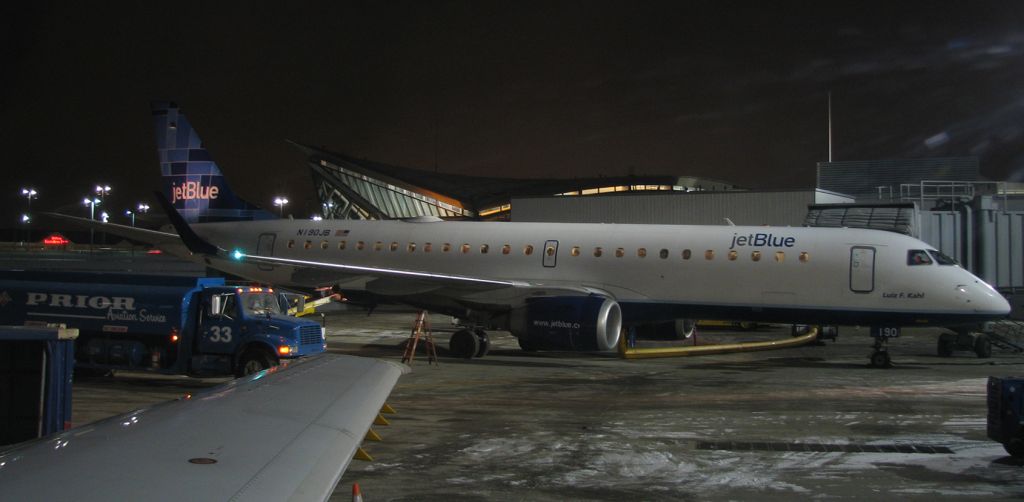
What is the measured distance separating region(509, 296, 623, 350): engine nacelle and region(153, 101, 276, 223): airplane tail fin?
11.7m

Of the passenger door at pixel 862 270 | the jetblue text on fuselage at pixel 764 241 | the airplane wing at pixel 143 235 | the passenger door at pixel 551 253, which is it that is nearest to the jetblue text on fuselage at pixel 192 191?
the airplane wing at pixel 143 235

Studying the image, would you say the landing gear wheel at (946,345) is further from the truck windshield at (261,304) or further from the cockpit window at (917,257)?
the truck windshield at (261,304)

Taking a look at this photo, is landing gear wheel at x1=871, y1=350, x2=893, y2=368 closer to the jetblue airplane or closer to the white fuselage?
the jetblue airplane

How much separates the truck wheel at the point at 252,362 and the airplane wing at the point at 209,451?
9654mm

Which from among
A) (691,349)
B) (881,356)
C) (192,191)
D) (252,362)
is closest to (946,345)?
(881,356)

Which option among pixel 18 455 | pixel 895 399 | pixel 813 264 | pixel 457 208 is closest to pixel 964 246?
pixel 813 264

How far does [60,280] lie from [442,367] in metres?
7.49

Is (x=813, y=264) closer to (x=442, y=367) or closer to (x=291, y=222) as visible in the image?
(x=442, y=367)

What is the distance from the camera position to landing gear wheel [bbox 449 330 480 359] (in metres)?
20.7

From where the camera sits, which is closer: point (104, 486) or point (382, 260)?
point (104, 486)

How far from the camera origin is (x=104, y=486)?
3.12m

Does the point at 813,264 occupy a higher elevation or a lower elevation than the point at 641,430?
higher

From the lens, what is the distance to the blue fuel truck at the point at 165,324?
1503 centimetres

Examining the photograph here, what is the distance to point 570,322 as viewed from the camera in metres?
18.8
